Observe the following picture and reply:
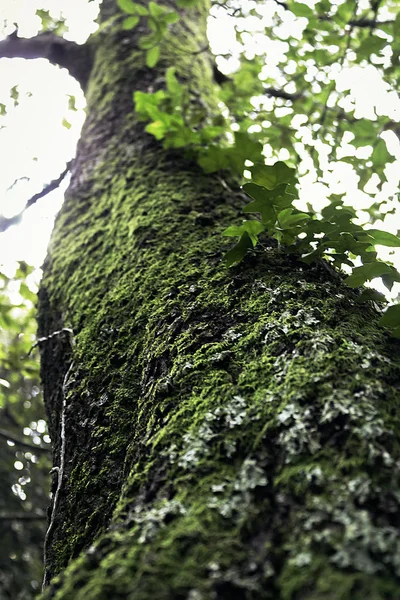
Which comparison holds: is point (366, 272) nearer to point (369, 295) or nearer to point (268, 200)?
point (369, 295)

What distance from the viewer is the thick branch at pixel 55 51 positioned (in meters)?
2.90

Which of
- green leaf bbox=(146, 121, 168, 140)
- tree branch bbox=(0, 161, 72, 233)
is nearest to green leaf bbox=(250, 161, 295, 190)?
green leaf bbox=(146, 121, 168, 140)

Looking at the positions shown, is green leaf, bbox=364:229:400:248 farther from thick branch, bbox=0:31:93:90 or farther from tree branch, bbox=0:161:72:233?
thick branch, bbox=0:31:93:90

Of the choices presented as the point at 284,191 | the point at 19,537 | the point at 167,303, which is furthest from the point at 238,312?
the point at 19,537

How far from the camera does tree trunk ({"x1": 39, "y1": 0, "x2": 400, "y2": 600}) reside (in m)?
0.53

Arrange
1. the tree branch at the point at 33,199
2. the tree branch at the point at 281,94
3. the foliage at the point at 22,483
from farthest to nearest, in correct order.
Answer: the foliage at the point at 22,483
the tree branch at the point at 281,94
the tree branch at the point at 33,199

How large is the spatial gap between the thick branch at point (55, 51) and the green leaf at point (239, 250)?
2.20 meters

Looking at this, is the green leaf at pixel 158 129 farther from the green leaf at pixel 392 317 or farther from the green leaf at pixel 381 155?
the green leaf at pixel 392 317

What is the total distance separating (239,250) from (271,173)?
9.5 inches

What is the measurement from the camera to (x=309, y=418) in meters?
0.71

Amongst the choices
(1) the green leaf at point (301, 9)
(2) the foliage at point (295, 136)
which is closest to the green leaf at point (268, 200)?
(2) the foliage at point (295, 136)

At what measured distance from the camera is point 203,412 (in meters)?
0.81

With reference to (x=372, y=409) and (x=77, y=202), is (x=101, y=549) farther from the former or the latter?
(x=77, y=202)

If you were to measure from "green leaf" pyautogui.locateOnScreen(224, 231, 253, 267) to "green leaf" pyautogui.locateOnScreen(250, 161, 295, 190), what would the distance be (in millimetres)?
178
